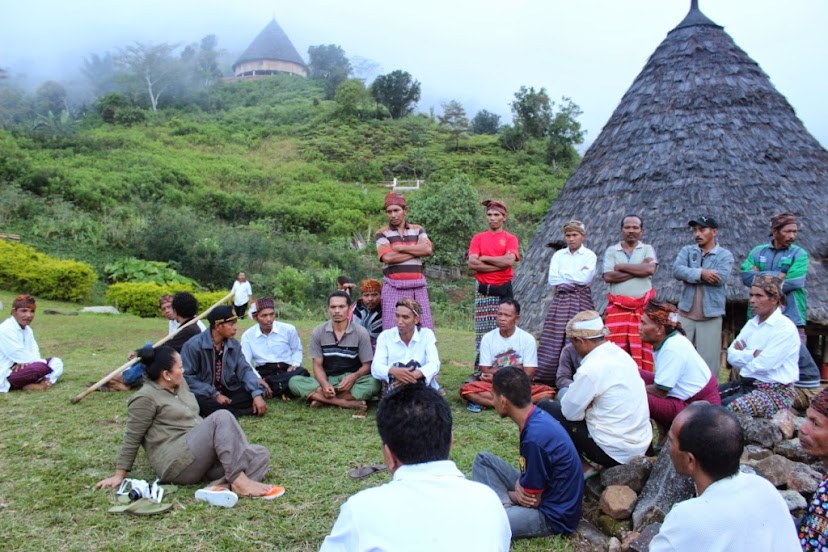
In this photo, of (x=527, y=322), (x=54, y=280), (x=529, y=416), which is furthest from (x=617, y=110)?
(x=54, y=280)

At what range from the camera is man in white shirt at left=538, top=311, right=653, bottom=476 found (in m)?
3.92

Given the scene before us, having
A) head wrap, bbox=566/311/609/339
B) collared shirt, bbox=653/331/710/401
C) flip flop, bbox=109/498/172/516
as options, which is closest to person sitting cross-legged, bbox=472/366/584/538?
head wrap, bbox=566/311/609/339

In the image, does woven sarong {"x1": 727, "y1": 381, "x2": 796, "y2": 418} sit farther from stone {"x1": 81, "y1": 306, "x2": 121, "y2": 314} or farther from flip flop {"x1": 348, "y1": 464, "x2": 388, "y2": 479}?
stone {"x1": 81, "y1": 306, "x2": 121, "y2": 314}

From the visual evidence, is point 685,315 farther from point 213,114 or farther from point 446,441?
point 213,114

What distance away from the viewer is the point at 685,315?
20.8 feet

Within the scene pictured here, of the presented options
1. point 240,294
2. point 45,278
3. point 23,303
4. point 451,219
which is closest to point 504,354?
point 23,303

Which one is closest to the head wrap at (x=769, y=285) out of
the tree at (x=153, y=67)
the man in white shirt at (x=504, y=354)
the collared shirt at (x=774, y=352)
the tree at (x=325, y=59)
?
the collared shirt at (x=774, y=352)

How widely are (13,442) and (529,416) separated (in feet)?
14.5

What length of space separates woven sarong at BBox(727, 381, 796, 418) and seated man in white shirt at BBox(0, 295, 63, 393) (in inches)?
284

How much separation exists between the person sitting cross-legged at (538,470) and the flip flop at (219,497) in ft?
5.78

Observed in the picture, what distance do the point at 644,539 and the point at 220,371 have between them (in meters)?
4.08

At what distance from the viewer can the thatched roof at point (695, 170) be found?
27.2ft

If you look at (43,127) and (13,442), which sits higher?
(43,127)

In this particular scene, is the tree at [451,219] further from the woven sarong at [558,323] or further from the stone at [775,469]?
the stone at [775,469]
